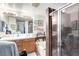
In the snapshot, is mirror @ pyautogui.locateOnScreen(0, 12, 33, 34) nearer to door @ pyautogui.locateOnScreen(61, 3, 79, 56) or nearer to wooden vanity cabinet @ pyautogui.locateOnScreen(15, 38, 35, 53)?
wooden vanity cabinet @ pyautogui.locateOnScreen(15, 38, 35, 53)

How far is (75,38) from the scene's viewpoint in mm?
1317

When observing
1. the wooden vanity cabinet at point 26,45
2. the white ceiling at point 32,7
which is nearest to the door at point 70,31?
the white ceiling at point 32,7

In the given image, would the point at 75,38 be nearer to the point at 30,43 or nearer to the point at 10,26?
the point at 30,43

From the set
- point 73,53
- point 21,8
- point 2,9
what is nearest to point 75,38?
point 73,53

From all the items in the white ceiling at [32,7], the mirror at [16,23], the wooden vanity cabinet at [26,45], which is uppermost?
the white ceiling at [32,7]

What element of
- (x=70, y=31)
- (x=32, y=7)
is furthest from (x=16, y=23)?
(x=70, y=31)

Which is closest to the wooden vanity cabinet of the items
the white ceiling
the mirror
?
the mirror

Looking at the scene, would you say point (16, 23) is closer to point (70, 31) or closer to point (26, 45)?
point (26, 45)

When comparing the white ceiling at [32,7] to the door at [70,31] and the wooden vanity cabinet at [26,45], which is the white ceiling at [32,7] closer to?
the door at [70,31]

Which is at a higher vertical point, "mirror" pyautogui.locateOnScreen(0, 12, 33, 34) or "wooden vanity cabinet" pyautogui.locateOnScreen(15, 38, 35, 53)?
"mirror" pyautogui.locateOnScreen(0, 12, 33, 34)

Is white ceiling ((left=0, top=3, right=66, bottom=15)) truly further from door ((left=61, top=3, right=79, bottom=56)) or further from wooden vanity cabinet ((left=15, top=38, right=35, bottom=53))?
wooden vanity cabinet ((left=15, top=38, right=35, bottom=53))

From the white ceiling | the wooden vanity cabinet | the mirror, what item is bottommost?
the wooden vanity cabinet

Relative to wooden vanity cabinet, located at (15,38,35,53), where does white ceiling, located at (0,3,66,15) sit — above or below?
above

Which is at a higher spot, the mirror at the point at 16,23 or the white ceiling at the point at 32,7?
the white ceiling at the point at 32,7
